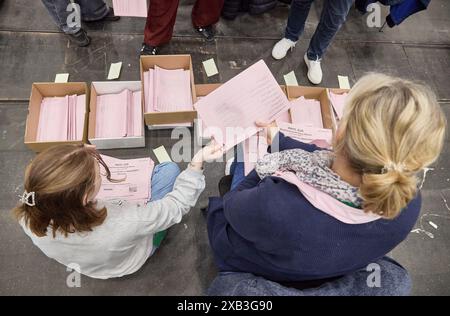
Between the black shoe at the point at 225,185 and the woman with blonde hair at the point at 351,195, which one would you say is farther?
the black shoe at the point at 225,185

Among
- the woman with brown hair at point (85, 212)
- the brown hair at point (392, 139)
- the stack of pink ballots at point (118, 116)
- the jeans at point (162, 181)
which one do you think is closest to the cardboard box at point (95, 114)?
the stack of pink ballots at point (118, 116)

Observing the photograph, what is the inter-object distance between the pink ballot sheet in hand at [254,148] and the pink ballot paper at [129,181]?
0.44 meters

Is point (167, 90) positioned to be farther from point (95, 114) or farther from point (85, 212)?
point (85, 212)

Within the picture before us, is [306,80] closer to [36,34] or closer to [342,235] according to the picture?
[342,235]

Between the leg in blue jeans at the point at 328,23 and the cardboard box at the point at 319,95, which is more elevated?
the leg in blue jeans at the point at 328,23

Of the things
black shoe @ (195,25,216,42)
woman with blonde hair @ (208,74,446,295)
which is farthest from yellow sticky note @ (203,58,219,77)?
woman with blonde hair @ (208,74,446,295)

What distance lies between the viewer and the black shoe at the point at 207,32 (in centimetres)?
210

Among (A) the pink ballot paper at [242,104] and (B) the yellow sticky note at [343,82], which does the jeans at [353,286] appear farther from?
(B) the yellow sticky note at [343,82]

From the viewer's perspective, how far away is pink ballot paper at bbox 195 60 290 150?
1.40 meters

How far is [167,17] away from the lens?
5.88ft

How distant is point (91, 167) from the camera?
89 centimetres

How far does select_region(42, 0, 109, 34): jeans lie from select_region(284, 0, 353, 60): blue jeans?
1.12 meters

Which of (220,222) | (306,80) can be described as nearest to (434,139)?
(220,222)
